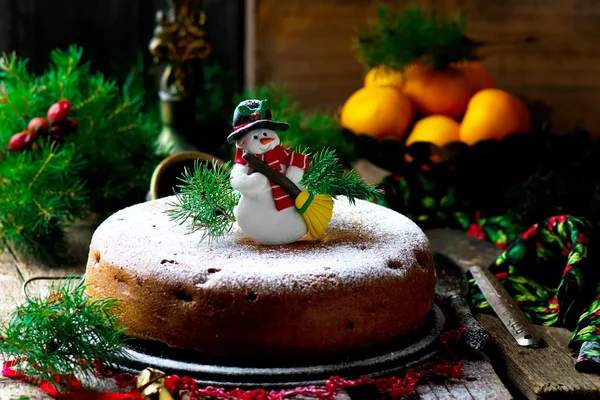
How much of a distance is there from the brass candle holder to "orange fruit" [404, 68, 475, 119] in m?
0.52

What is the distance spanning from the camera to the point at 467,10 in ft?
8.07

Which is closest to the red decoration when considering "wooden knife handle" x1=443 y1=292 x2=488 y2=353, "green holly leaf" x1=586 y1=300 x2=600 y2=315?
"wooden knife handle" x1=443 y1=292 x2=488 y2=353

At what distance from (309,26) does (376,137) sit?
2.13 feet

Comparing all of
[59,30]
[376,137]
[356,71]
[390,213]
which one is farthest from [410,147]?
[59,30]

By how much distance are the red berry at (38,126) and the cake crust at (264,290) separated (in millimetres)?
548

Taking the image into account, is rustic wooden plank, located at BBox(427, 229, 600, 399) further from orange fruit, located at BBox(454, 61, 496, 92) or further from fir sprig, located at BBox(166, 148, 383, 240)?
orange fruit, located at BBox(454, 61, 496, 92)

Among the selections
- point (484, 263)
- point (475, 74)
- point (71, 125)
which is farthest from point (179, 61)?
point (484, 263)

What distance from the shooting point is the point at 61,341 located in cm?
104

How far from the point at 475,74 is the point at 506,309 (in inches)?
36.4

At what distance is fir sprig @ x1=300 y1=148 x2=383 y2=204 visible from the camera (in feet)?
3.83

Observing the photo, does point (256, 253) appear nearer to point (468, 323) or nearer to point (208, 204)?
point (208, 204)

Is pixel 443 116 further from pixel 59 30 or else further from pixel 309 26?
pixel 59 30

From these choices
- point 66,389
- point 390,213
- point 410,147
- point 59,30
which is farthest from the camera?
point 59,30

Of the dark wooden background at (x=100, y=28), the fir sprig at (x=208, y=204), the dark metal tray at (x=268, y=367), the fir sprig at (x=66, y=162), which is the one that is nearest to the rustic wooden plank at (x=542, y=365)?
the dark metal tray at (x=268, y=367)
